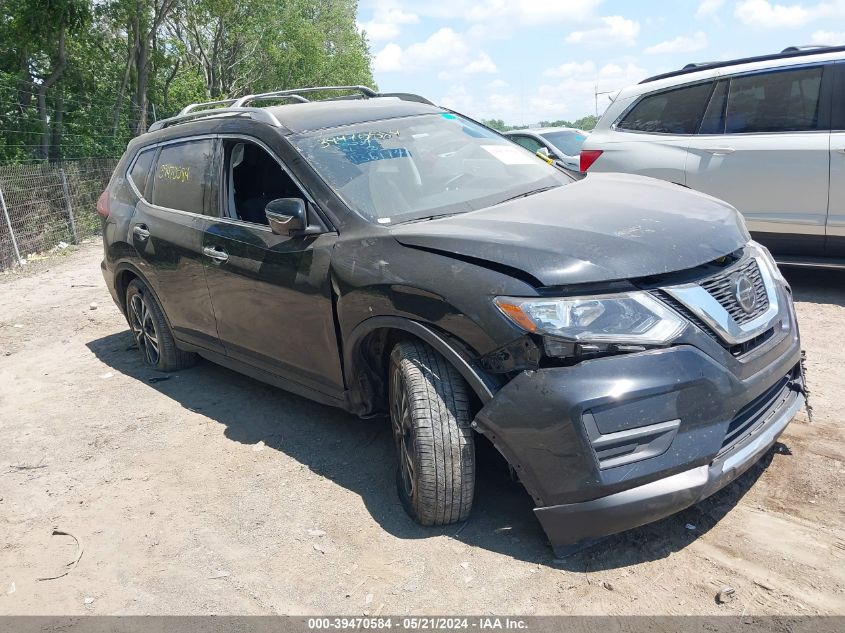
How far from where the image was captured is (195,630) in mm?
2832

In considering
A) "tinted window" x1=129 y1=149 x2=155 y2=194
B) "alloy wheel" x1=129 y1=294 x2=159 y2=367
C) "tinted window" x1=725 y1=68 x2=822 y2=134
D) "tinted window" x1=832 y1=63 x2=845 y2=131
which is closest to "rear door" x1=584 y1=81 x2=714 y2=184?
"tinted window" x1=725 y1=68 x2=822 y2=134

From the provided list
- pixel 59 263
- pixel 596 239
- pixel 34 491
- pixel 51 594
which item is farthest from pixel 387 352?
pixel 59 263

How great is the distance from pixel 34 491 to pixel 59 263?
8790mm

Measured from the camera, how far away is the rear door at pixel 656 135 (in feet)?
21.9

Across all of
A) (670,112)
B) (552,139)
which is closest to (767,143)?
(670,112)

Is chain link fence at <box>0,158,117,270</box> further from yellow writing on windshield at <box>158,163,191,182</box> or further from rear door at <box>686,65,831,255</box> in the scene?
rear door at <box>686,65,831,255</box>

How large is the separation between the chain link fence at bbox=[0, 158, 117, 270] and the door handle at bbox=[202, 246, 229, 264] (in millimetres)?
8782

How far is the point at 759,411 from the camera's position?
3.03 metres

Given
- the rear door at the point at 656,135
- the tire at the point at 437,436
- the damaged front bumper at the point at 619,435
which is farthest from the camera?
the rear door at the point at 656,135

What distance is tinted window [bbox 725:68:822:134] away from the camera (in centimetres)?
607

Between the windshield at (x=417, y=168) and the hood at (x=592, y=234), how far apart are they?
0.78ft

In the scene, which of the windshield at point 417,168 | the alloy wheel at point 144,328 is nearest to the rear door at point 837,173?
the windshield at point 417,168

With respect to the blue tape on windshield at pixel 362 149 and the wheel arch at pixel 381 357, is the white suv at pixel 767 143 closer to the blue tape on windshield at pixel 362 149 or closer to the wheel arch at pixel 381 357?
the blue tape on windshield at pixel 362 149

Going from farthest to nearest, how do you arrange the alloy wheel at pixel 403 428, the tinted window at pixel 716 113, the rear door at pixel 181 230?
the tinted window at pixel 716 113 < the rear door at pixel 181 230 < the alloy wheel at pixel 403 428
